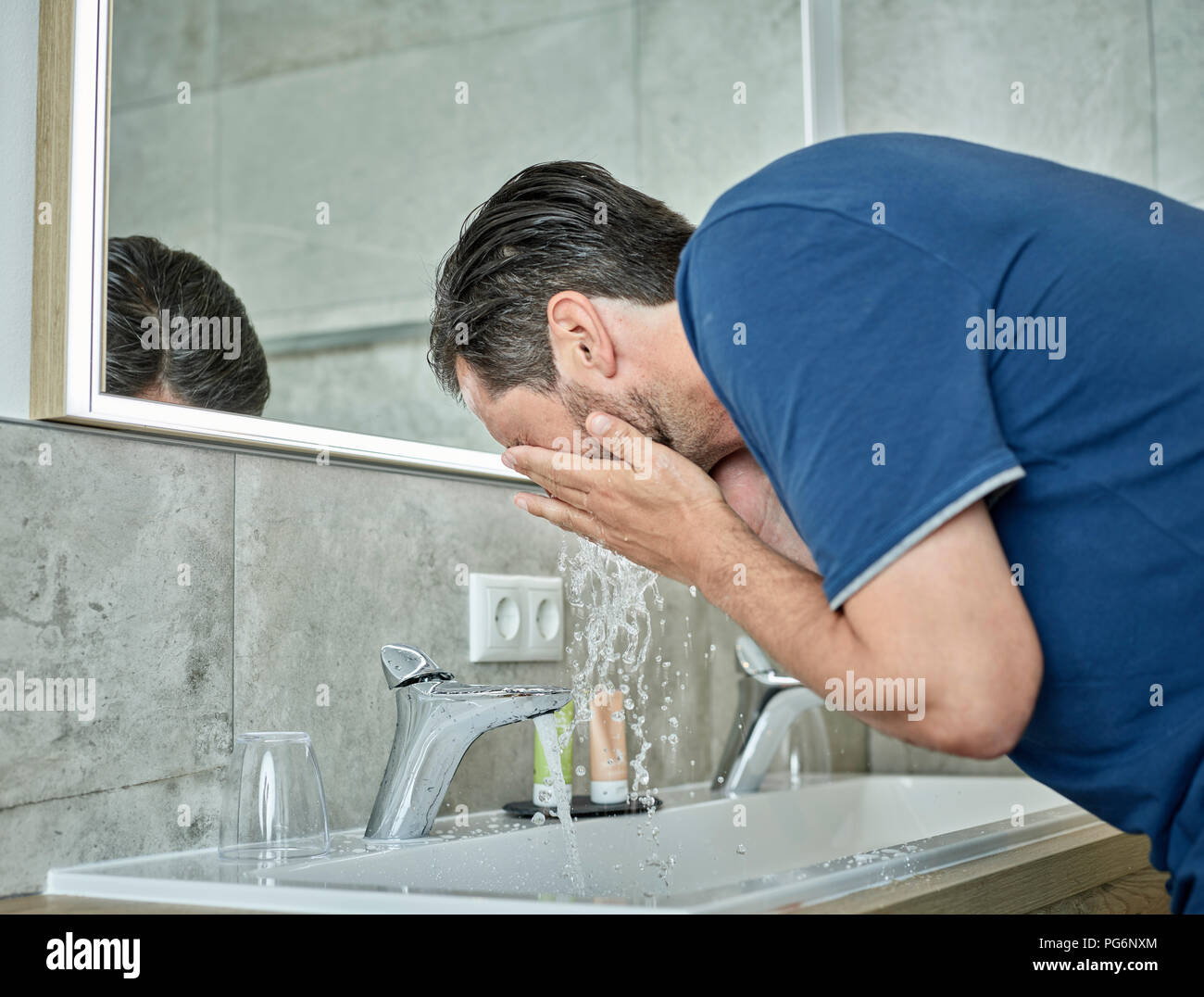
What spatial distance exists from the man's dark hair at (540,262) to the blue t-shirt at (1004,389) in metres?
0.27

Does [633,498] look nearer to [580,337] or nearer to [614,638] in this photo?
[580,337]

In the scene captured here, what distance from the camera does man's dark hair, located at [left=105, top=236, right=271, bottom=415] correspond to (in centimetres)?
94

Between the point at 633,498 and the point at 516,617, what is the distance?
439 millimetres

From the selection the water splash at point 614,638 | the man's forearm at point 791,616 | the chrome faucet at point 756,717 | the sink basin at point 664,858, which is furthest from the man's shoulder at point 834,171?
the chrome faucet at point 756,717

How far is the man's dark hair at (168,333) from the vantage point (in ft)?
3.10

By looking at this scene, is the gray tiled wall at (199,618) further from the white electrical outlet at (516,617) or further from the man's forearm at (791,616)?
the man's forearm at (791,616)

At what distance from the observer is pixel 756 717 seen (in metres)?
→ 1.51

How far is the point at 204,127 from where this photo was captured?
3.52 ft

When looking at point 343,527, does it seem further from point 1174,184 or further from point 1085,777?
point 1174,184

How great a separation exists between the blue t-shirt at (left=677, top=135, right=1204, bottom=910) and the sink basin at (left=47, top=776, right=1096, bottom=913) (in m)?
0.20

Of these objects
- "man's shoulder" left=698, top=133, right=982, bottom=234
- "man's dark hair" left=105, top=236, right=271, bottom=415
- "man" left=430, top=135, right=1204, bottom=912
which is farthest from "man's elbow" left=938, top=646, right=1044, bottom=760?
"man's dark hair" left=105, top=236, right=271, bottom=415

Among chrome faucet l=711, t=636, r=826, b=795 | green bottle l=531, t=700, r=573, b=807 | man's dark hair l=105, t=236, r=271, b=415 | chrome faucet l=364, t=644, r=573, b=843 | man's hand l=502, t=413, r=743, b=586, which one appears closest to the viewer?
man's hand l=502, t=413, r=743, b=586

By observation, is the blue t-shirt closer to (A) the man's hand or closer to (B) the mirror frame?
(A) the man's hand
